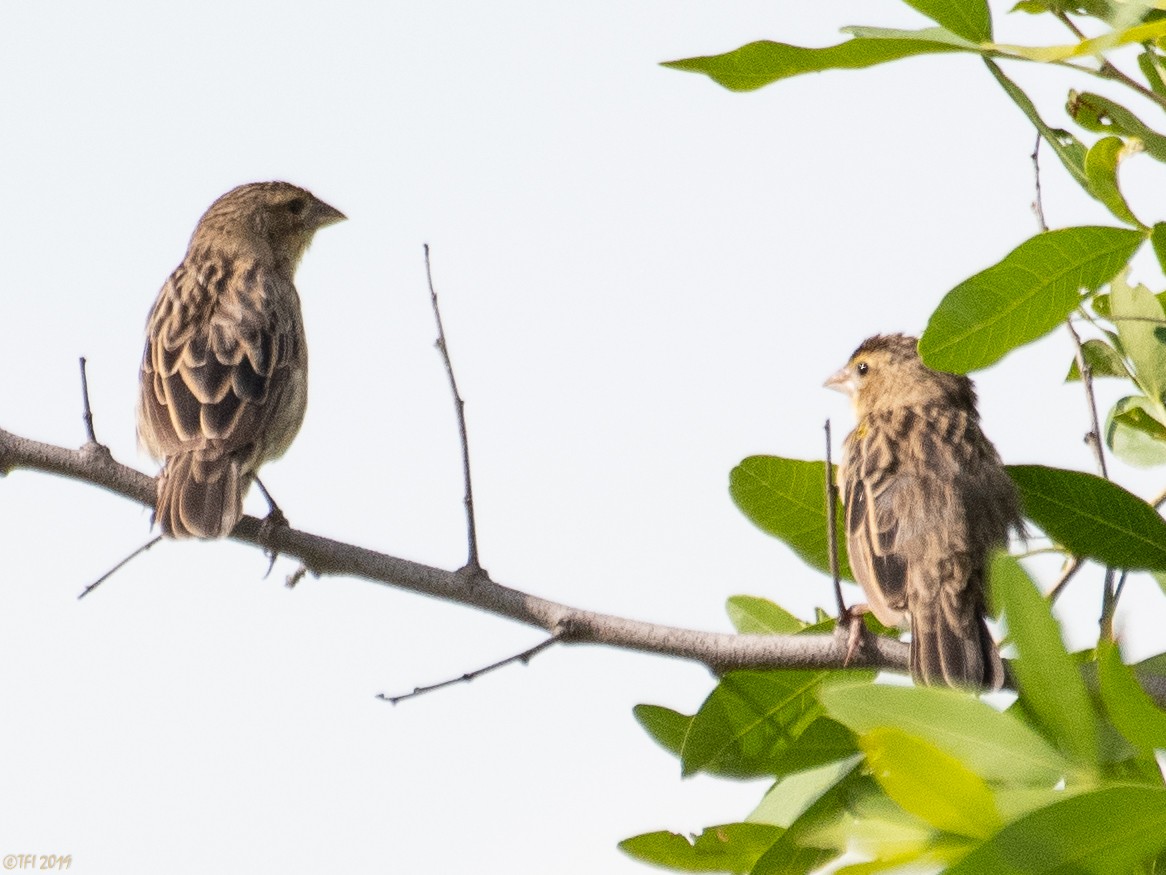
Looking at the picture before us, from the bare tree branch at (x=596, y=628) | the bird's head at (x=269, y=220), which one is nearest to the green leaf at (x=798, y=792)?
the bare tree branch at (x=596, y=628)

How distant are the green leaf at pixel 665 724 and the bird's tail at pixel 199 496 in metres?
2.37

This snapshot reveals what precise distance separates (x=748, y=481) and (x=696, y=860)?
1.34 meters

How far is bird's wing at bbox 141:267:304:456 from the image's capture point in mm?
6242

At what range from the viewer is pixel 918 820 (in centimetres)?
176

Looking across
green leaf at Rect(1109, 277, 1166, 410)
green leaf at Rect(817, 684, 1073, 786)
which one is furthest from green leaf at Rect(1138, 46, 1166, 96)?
green leaf at Rect(817, 684, 1073, 786)

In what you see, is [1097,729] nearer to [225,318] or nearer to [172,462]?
[172,462]

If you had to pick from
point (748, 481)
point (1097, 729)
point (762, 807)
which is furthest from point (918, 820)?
point (748, 481)

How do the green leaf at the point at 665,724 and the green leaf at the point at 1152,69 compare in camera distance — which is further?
the green leaf at the point at 665,724

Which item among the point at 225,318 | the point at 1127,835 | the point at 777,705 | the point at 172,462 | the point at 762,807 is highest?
the point at 225,318

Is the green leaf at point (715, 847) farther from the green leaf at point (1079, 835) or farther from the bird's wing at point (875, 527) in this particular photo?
the bird's wing at point (875, 527)

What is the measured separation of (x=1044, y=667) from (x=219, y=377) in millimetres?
5195

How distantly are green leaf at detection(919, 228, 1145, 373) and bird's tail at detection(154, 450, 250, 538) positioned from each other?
3144 mm

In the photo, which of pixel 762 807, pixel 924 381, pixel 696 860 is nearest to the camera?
pixel 696 860

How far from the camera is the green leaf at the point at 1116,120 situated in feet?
9.12
